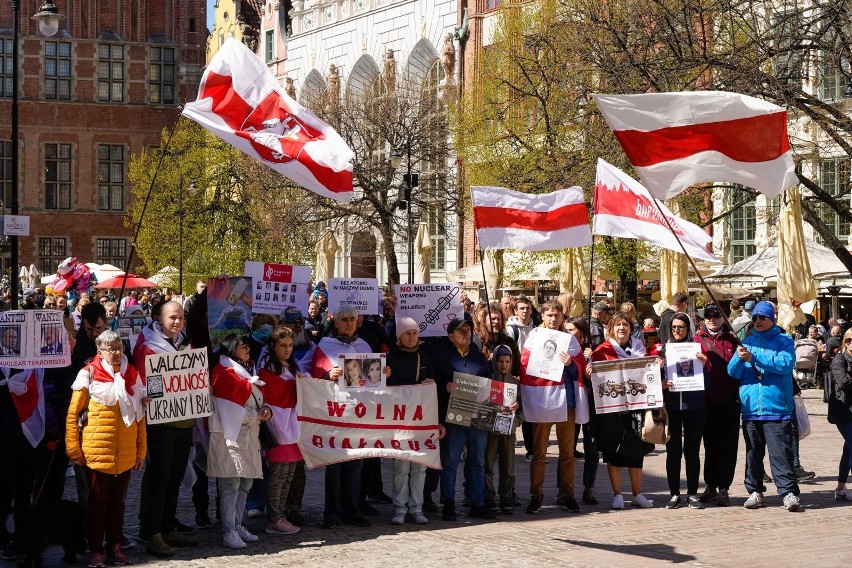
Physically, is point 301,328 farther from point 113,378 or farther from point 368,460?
point 113,378

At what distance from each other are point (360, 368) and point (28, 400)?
8.76ft

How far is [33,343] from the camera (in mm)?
10125

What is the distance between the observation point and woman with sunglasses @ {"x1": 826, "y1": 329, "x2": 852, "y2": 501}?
498 inches

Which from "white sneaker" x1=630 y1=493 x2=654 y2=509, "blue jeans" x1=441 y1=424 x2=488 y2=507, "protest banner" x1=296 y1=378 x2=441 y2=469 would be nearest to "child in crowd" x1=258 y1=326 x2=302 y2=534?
"protest banner" x1=296 y1=378 x2=441 y2=469

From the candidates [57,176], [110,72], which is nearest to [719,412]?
[57,176]

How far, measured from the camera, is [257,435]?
10812 millimetres

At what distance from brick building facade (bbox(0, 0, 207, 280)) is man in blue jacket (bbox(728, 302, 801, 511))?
188ft

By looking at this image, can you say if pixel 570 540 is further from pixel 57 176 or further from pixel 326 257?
pixel 57 176

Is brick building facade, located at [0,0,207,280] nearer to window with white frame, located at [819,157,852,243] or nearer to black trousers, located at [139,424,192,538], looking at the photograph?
window with white frame, located at [819,157,852,243]

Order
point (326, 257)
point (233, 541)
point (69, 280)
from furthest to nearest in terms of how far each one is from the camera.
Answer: point (326, 257), point (69, 280), point (233, 541)

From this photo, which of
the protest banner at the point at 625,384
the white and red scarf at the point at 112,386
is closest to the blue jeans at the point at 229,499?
the white and red scarf at the point at 112,386

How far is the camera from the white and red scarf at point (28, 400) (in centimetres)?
1026

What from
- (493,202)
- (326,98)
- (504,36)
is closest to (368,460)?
(493,202)

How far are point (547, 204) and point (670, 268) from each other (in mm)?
10047
